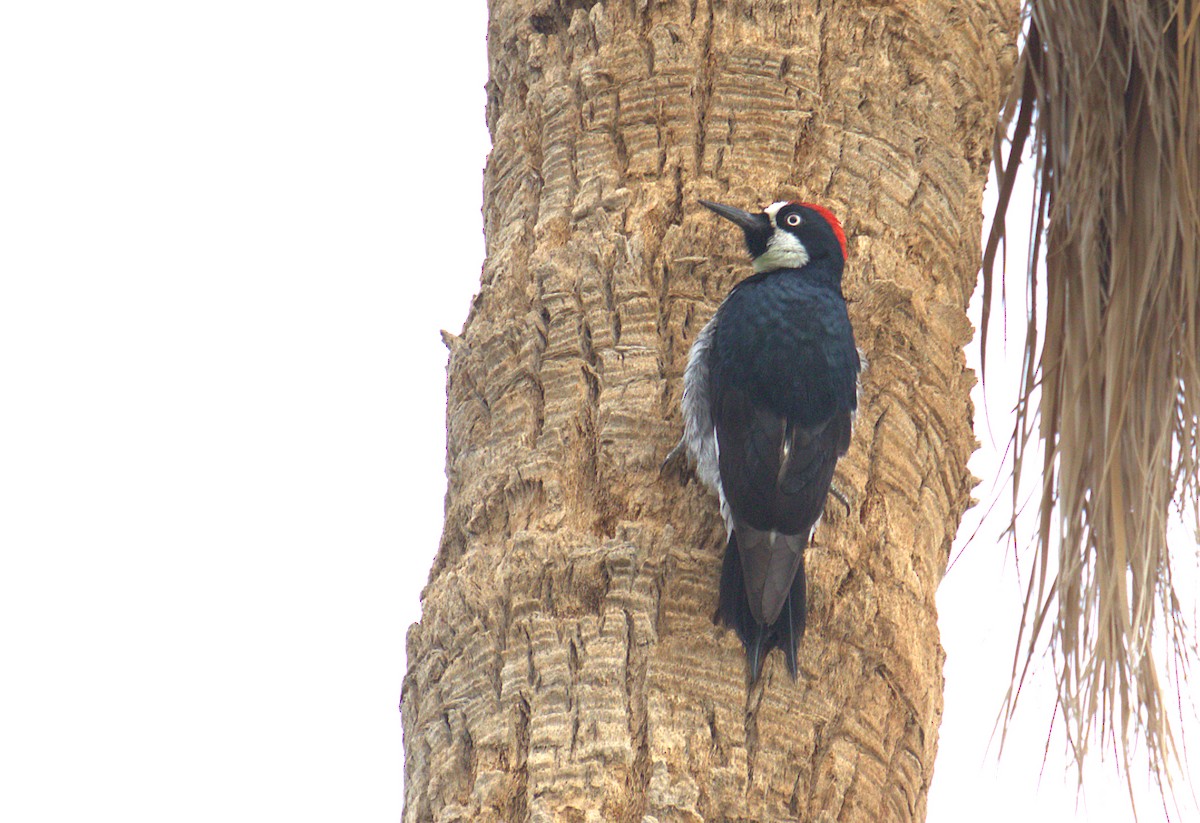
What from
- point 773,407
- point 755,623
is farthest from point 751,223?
point 755,623

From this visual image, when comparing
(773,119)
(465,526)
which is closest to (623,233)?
(773,119)

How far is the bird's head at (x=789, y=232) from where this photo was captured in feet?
9.62

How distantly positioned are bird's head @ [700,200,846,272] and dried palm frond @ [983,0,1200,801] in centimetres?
36

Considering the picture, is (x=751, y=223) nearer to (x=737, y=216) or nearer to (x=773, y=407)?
(x=737, y=216)

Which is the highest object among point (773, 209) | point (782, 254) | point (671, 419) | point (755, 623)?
point (773, 209)

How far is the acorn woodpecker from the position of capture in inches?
100.0

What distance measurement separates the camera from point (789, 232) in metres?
2.99

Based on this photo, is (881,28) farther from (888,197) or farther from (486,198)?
(486,198)

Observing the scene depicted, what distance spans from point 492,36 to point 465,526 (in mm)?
1171

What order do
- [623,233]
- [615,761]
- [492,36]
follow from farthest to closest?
[492,36]
[623,233]
[615,761]

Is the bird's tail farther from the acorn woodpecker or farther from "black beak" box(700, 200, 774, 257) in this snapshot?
"black beak" box(700, 200, 774, 257)

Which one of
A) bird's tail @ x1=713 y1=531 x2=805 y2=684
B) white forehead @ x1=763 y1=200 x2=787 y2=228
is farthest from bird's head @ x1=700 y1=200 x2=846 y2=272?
bird's tail @ x1=713 y1=531 x2=805 y2=684

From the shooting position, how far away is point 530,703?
2457 mm

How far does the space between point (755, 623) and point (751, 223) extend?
784 mm
